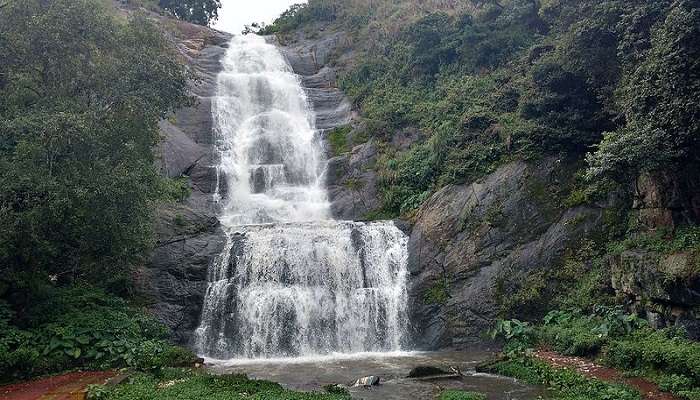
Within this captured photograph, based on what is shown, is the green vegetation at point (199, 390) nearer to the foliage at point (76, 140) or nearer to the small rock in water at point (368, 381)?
the small rock in water at point (368, 381)

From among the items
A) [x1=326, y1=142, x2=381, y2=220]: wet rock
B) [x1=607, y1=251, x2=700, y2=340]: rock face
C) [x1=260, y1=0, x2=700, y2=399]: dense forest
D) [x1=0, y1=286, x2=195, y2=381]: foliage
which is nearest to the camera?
[x1=607, y1=251, x2=700, y2=340]: rock face

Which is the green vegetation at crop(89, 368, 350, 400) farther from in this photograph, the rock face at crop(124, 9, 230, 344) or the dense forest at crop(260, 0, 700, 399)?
the rock face at crop(124, 9, 230, 344)

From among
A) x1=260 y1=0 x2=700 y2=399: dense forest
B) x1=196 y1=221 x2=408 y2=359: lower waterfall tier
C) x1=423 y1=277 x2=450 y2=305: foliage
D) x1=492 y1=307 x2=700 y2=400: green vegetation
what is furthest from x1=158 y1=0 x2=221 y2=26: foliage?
x1=492 y1=307 x2=700 y2=400: green vegetation

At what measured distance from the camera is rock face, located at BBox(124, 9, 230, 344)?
2030cm

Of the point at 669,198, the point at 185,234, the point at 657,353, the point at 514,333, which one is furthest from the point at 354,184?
the point at 657,353

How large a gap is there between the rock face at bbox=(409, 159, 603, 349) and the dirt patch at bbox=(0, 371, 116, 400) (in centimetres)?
1070

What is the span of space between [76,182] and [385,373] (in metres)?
10.1

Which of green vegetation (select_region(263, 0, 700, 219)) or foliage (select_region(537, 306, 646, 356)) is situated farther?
green vegetation (select_region(263, 0, 700, 219))

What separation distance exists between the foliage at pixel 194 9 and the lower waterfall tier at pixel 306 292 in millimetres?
45027

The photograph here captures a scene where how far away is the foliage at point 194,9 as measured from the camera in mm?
59847

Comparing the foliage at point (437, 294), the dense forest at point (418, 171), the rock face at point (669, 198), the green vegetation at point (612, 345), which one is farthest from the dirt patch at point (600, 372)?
the rock face at point (669, 198)

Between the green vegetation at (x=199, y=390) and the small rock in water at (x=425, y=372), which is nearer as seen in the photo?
the green vegetation at (x=199, y=390)

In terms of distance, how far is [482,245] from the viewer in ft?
69.2

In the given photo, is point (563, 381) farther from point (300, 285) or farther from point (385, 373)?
point (300, 285)
